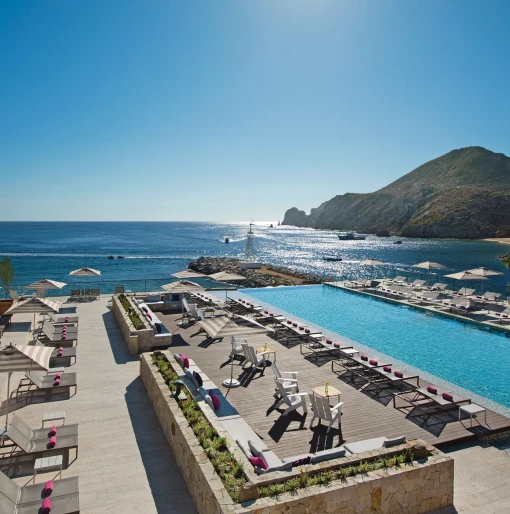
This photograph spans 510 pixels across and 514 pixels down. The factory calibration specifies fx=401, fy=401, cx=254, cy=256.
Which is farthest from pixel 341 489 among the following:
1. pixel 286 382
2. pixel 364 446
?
pixel 286 382

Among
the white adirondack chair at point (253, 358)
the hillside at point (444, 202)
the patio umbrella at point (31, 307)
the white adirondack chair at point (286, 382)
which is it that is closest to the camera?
the white adirondack chair at point (286, 382)

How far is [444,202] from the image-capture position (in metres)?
128

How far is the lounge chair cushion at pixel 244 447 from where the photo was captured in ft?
21.7

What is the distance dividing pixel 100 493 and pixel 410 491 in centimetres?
464

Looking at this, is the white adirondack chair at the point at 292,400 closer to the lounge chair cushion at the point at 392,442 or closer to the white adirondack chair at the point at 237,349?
the lounge chair cushion at the point at 392,442

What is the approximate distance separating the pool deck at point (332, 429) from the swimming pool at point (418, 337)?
2.36 metres

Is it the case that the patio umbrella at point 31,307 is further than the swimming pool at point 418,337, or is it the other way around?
the patio umbrella at point 31,307

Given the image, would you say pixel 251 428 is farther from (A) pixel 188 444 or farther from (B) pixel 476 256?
(B) pixel 476 256

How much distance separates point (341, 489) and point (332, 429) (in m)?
3.10

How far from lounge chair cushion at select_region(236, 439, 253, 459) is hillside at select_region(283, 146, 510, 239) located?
12425 centimetres

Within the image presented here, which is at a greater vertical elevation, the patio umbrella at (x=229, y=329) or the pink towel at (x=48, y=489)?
the patio umbrella at (x=229, y=329)

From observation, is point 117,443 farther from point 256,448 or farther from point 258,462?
point 258,462

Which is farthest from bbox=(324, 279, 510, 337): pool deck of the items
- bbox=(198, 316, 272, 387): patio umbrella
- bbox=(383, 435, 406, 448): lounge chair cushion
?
bbox=(383, 435, 406, 448): lounge chair cushion

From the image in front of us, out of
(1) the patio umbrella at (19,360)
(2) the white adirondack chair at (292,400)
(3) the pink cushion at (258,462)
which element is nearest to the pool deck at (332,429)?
(2) the white adirondack chair at (292,400)
